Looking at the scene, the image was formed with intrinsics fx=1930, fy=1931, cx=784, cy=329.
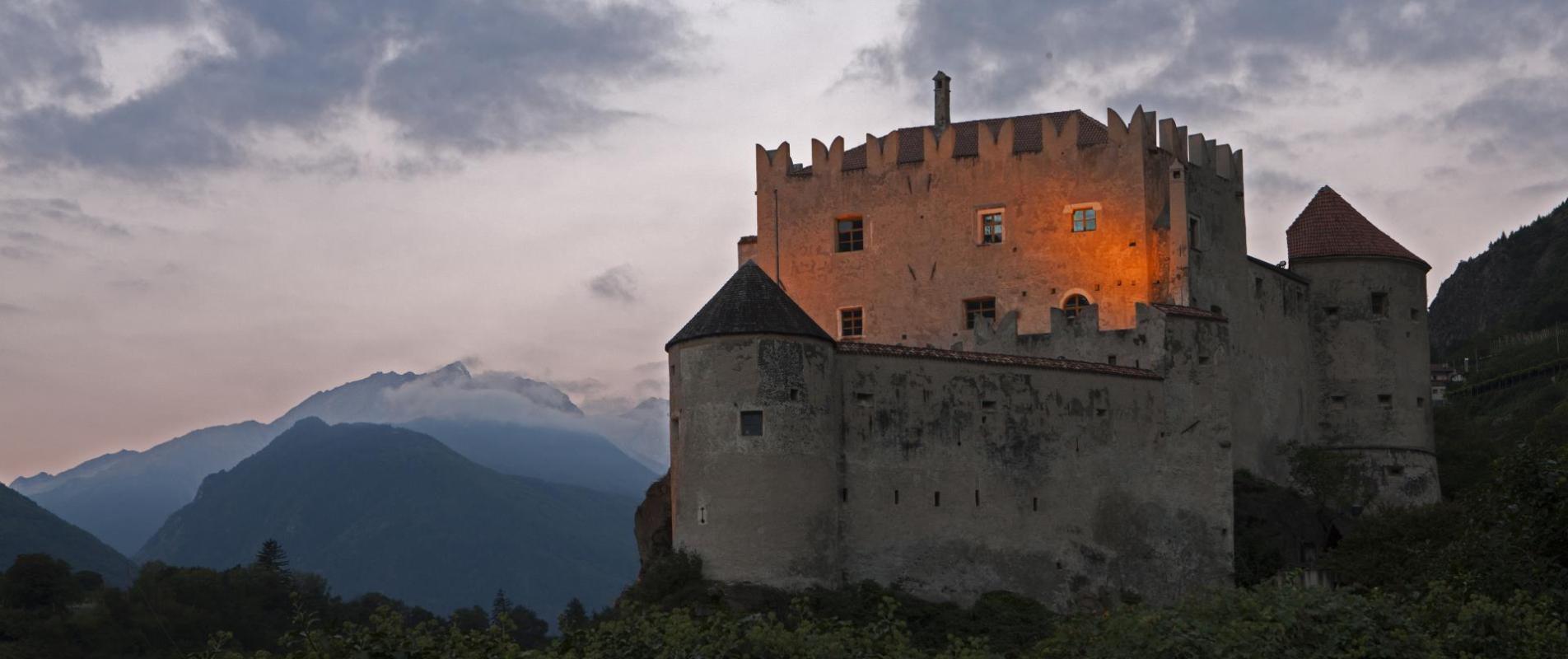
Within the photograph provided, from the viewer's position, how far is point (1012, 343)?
59938 millimetres

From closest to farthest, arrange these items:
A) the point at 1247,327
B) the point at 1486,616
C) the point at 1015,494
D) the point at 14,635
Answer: the point at 1486,616, the point at 1015,494, the point at 1247,327, the point at 14,635

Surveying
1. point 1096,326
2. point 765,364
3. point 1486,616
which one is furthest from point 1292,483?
point 1486,616

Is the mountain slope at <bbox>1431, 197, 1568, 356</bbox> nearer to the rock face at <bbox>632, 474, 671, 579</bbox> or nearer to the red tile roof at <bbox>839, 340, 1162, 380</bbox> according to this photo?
the red tile roof at <bbox>839, 340, 1162, 380</bbox>

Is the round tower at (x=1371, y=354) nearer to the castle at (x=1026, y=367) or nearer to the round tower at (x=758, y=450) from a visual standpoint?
the castle at (x=1026, y=367)

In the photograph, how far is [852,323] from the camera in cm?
6569

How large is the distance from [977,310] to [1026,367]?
1064 centimetres

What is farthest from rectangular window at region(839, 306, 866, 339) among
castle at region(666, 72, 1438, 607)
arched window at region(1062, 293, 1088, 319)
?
arched window at region(1062, 293, 1088, 319)

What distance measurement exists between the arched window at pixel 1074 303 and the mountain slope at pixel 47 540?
120318 millimetres

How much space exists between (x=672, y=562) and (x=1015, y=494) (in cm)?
985

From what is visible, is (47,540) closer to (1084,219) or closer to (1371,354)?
(1084,219)

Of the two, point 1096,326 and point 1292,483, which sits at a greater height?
point 1096,326

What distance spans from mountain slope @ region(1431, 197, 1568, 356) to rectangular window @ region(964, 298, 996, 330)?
9382cm

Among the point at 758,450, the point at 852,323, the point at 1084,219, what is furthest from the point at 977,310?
the point at 758,450

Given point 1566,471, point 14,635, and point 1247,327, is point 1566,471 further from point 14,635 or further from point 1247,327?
point 14,635
